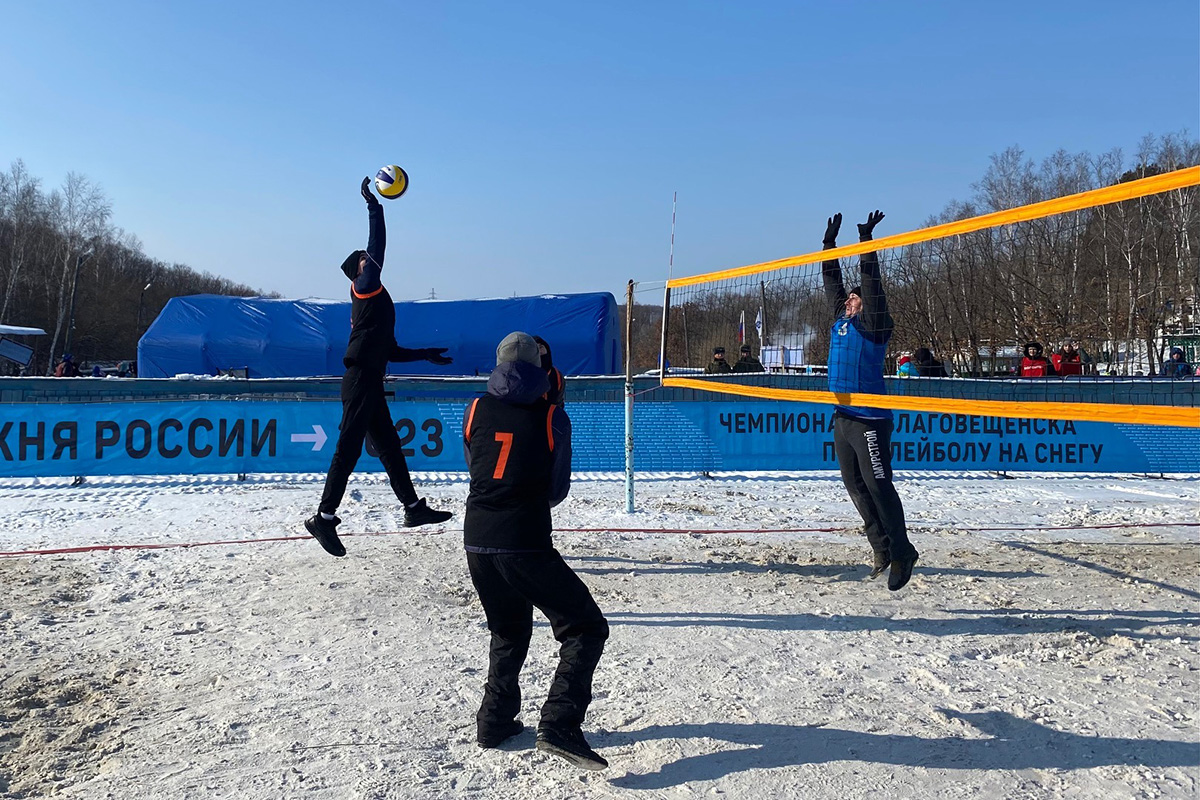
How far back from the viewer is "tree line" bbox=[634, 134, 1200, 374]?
5824 millimetres

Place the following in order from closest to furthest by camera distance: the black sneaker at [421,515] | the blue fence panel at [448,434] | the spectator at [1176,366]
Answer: the black sneaker at [421,515] < the spectator at [1176,366] < the blue fence panel at [448,434]

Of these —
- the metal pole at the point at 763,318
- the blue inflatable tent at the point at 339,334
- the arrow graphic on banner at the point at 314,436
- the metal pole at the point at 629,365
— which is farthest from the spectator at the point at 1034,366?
the blue inflatable tent at the point at 339,334

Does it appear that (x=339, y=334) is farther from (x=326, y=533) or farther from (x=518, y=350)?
(x=518, y=350)

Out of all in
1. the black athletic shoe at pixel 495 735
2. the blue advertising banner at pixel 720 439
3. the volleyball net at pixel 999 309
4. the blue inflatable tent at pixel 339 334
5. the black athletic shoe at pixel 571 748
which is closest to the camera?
the black athletic shoe at pixel 571 748

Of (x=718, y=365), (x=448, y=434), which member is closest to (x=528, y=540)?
(x=718, y=365)

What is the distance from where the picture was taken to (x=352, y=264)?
217 inches

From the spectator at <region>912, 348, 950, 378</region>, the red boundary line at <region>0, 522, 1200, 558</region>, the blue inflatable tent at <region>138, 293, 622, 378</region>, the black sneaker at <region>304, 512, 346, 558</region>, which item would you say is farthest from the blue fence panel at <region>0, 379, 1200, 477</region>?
the blue inflatable tent at <region>138, 293, 622, 378</region>

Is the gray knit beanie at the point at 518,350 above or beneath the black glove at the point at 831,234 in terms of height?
beneath

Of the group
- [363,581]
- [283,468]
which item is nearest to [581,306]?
[283,468]

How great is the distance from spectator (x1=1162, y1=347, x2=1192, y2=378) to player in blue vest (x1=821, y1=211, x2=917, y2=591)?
470 cm

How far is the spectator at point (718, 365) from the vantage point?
29.7 feet

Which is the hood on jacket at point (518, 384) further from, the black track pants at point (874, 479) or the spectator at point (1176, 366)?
the spectator at point (1176, 366)

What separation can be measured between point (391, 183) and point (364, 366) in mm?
1226

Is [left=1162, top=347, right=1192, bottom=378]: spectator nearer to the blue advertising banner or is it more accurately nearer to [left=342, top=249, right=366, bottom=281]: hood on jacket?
the blue advertising banner
